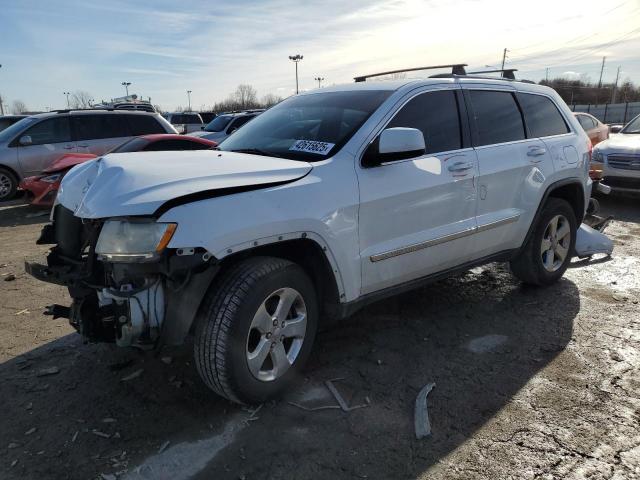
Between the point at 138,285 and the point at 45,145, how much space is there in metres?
9.25

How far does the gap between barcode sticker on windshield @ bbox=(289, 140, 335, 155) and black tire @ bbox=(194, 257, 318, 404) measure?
0.81 metres

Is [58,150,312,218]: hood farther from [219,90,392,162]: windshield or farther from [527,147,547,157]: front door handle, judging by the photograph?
[527,147,547,157]: front door handle

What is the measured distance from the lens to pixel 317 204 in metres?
2.92

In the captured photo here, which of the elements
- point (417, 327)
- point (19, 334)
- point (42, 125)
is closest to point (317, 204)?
point (417, 327)

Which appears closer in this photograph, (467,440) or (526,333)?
(467,440)

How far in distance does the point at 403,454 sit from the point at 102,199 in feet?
6.52

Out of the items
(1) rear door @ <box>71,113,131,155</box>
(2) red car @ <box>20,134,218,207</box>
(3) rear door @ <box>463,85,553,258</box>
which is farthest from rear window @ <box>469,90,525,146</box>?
(1) rear door @ <box>71,113,131,155</box>

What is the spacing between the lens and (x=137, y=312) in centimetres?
257

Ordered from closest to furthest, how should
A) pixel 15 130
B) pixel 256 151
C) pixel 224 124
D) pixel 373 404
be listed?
pixel 373 404 → pixel 256 151 → pixel 15 130 → pixel 224 124

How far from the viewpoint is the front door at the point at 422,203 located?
3219mm

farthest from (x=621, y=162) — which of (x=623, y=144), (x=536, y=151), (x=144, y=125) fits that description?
(x=144, y=125)

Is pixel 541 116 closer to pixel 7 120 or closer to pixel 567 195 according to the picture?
pixel 567 195

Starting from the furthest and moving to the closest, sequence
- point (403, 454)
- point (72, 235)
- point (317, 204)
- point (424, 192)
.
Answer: point (424, 192) < point (72, 235) < point (317, 204) < point (403, 454)

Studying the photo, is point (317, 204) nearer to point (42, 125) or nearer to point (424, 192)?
point (424, 192)
